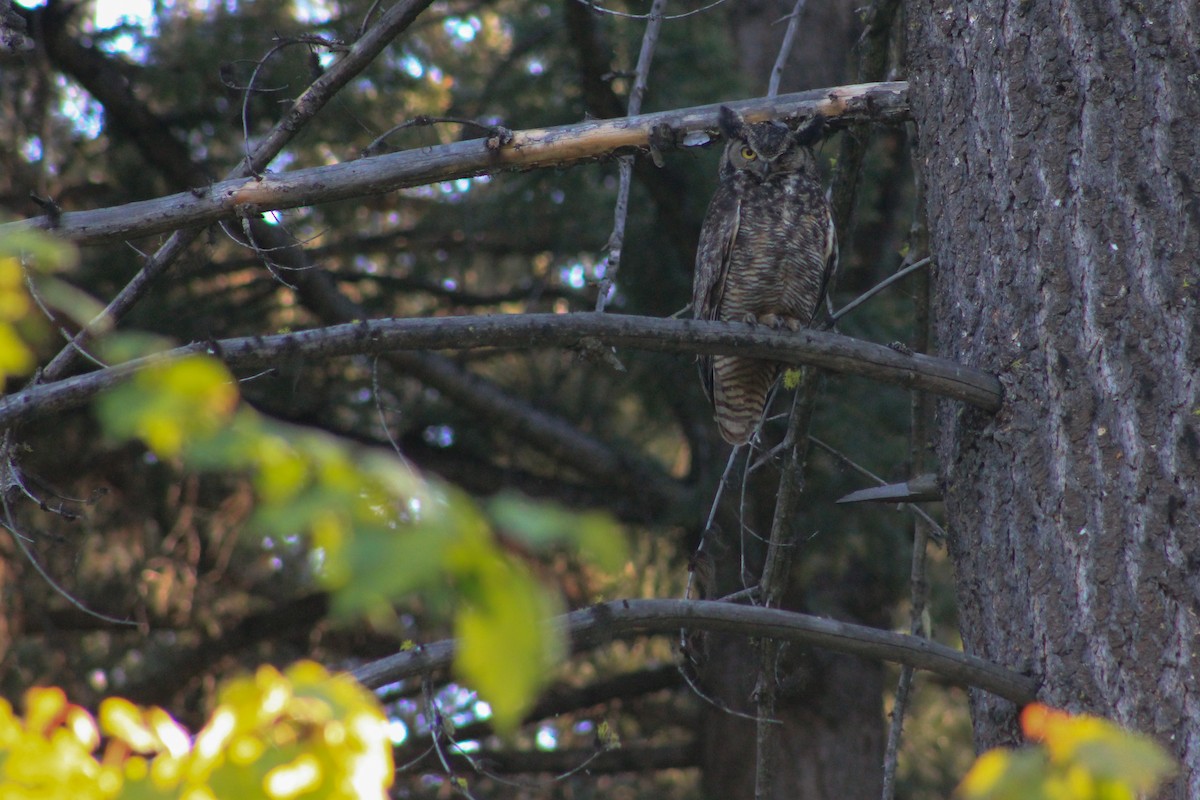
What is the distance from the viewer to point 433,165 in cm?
292

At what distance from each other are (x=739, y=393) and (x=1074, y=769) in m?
3.68

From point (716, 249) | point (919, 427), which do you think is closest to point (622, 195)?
point (919, 427)

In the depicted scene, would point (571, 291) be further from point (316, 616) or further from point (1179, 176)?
point (1179, 176)

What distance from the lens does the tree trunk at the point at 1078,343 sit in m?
2.29

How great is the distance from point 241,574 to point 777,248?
3728mm

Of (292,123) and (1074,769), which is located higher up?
(292,123)

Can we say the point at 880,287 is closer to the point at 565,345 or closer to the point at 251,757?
the point at 565,345

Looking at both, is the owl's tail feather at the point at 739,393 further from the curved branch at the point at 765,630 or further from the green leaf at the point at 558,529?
the green leaf at the point at 558,529

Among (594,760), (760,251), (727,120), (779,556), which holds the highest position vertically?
(760,251)

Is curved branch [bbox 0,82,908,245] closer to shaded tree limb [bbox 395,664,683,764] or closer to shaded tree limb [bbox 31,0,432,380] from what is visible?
shaded tree limb [bbox 31,0,432,380]

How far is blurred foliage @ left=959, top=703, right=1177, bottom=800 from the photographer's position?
957 millimetres

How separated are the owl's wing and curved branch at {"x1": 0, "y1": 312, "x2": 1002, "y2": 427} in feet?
6.42

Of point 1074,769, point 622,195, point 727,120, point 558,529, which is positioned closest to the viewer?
point 558,529

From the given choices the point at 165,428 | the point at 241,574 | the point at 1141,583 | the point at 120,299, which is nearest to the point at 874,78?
the point at 1141,583
